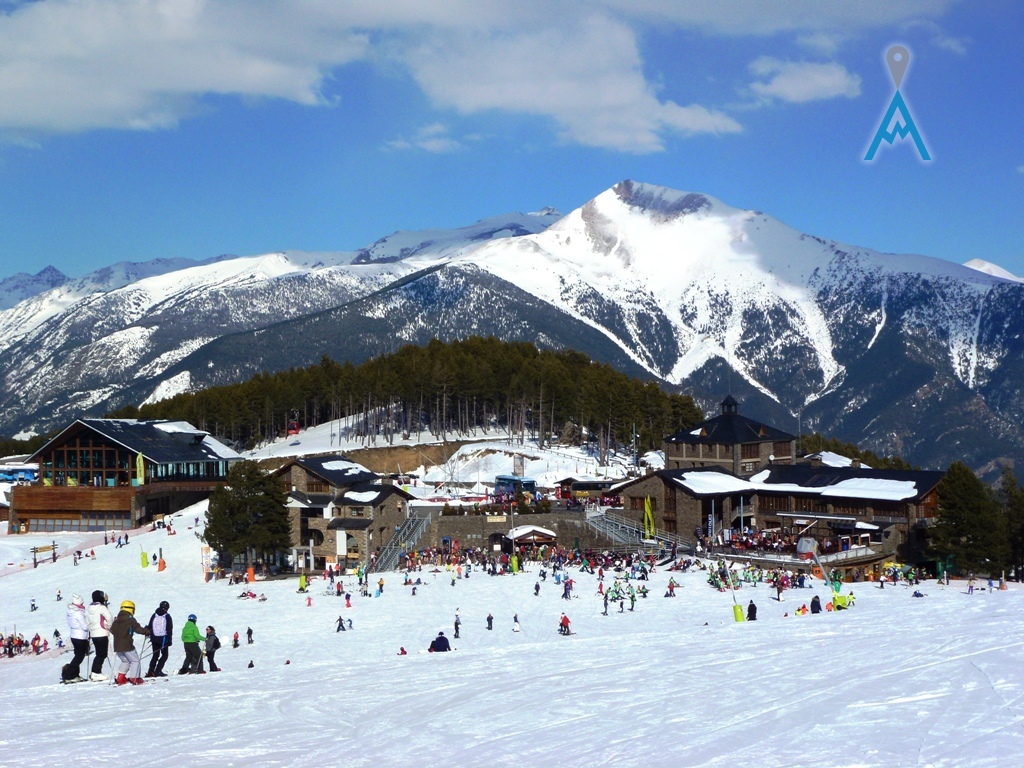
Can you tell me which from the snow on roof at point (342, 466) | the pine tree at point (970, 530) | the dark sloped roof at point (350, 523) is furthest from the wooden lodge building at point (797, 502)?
the snow on roof at point (342, 466)

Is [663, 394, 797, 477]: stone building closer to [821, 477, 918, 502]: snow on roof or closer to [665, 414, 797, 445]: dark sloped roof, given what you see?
[665, 414, 797, 445]: dark sloped roof

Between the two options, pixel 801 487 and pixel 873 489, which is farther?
pixel 801 487

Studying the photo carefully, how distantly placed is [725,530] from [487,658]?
45.4 m

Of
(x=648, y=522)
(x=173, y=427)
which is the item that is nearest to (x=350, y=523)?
(x=648, y=522)

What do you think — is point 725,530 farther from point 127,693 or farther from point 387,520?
point 127,693

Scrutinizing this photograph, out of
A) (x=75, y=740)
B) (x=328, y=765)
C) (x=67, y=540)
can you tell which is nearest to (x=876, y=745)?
(x=328, y=765)

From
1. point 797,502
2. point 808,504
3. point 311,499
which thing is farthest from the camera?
point 797,502

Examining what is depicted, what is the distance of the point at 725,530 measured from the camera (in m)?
66.6

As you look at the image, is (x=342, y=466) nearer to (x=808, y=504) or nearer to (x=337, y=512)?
(x=337, y=512)

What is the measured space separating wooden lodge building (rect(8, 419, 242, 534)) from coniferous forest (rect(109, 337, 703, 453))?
2753 cm

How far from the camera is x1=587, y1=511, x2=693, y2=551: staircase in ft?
209

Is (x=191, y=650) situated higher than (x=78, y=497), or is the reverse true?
(x=78, y=497)

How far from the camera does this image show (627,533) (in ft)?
217

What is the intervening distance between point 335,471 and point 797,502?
30.8 metres
